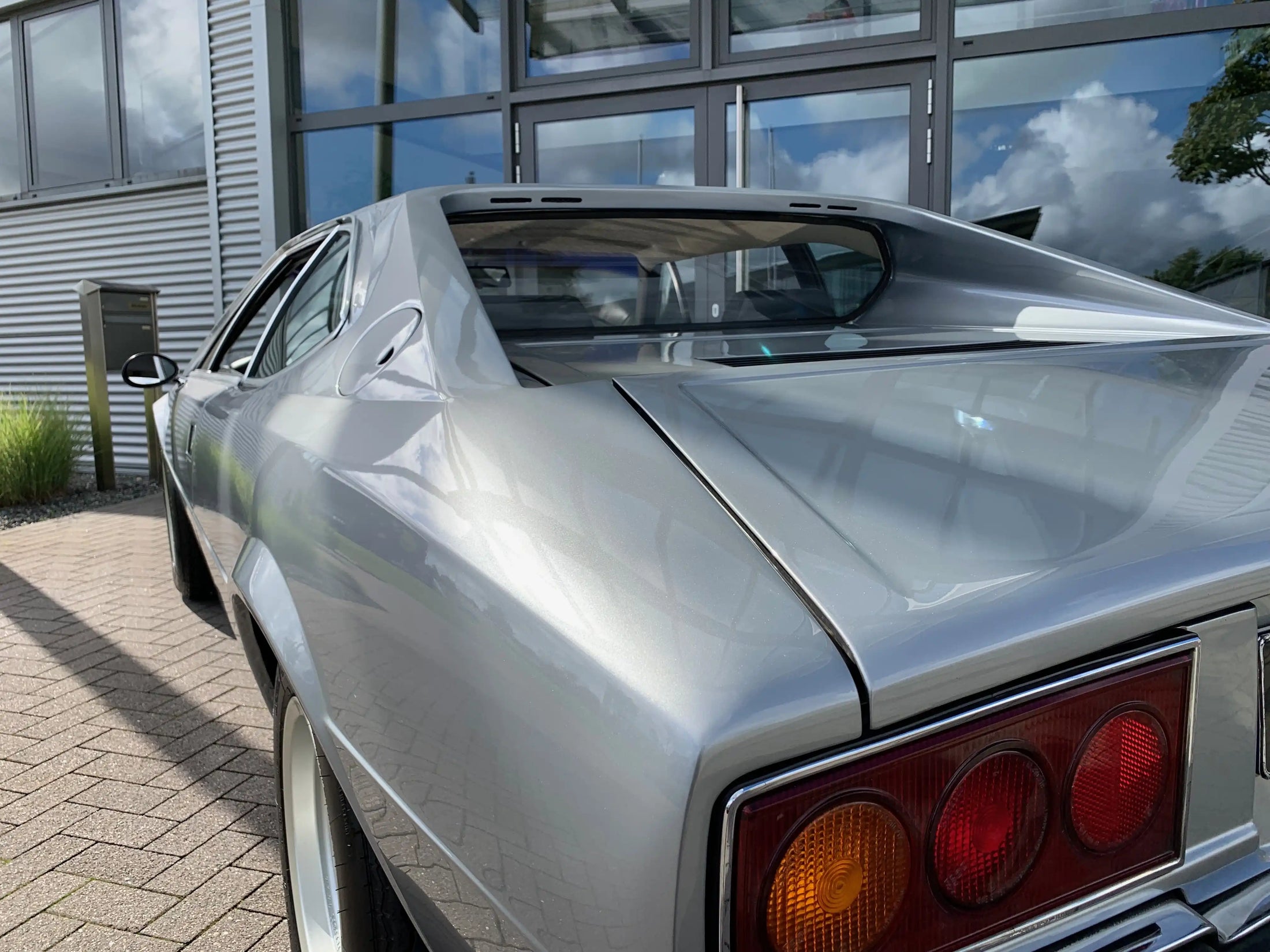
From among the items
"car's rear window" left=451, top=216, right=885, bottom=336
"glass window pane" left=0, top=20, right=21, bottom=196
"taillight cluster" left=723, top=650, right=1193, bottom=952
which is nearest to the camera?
"taillight cluster" left=723, top=650, right=1193, bottom=952

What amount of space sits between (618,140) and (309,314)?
515 cm

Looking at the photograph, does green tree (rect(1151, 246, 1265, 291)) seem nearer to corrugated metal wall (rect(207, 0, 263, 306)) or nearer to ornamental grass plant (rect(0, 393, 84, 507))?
corrugated metal wall (rect(207, 0, 263, 306))

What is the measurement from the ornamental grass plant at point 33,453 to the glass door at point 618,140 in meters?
4.17

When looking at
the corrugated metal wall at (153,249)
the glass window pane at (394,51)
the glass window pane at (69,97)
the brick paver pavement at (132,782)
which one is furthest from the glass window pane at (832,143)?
the glass window pane at (69,97)

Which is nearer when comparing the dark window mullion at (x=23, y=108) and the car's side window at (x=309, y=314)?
the car's side window at (x=309, y=314)

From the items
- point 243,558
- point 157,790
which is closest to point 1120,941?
point 243,558

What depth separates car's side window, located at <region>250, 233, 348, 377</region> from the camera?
75.6 inches

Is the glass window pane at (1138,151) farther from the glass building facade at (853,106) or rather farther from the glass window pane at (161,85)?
the glass window pane at (161,85)

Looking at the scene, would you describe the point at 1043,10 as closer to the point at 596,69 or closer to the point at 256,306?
the point at 596,69

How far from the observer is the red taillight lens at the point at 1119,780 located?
0.88 metres

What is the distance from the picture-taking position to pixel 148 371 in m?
3.46

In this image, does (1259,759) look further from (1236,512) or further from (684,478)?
(684,478)

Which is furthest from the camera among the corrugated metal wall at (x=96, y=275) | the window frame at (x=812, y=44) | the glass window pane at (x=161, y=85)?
the glass window pane at (x=161, y=85)

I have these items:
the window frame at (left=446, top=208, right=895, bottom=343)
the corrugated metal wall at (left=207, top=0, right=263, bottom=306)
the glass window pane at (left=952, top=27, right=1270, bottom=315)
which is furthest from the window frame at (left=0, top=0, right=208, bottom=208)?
the window frame at (left=446, top=208, right=895, bottom=343)
